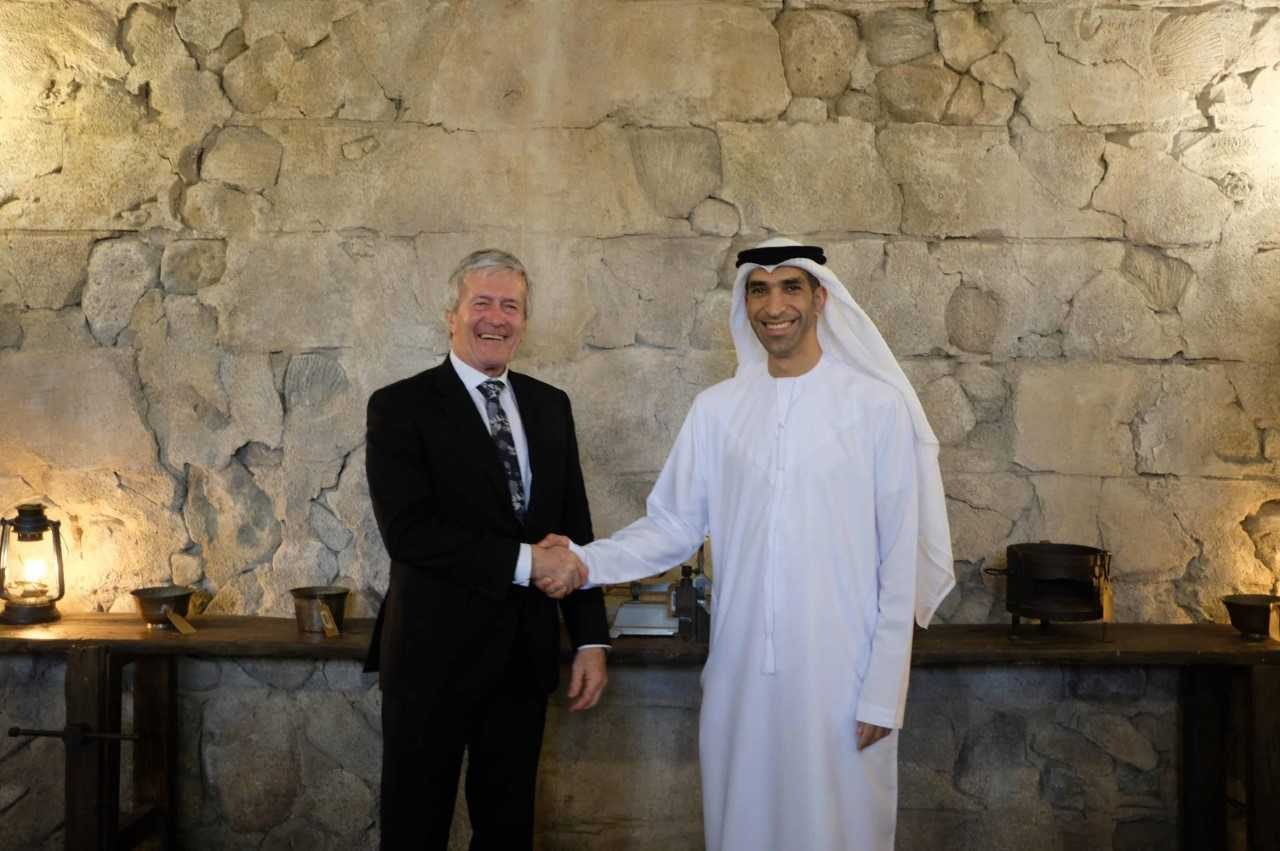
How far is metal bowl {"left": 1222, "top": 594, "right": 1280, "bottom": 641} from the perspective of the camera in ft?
11.7

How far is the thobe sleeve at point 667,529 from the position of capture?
304 cm

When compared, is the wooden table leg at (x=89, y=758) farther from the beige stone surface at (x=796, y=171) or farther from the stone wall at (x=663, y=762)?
the beige stone surface at (x=796, y=171)

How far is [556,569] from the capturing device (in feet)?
9.45

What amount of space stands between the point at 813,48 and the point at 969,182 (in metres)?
0.77

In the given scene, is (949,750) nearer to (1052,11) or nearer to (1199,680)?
(1199,680)

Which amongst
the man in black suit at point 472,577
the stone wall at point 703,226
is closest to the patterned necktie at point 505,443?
the man in black suit at point 472,577

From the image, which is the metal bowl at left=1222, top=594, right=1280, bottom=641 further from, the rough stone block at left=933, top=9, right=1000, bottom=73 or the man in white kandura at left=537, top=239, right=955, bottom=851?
the rough stone block at left=933, top=9, right=1000, bottom=73

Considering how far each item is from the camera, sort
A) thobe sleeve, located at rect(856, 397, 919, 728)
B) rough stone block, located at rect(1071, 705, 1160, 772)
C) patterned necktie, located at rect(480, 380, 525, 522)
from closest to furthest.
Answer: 1. thobe sleeve, located at rect(856, 397, 919, 728)
2. patterned necktie, located at rect(480, 380, 525, 522)
3. rough stone block, located at rect(1071, 705, 1160, 772)

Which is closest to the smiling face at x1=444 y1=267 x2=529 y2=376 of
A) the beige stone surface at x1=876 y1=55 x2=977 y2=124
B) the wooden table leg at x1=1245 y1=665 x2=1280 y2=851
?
the beige stone surface at x1=876 y1=55 x2=977 y2=124

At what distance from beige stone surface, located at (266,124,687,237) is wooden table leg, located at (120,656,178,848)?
187cm

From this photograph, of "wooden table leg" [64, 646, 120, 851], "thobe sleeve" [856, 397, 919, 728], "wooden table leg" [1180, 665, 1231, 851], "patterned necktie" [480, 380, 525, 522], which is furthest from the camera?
"wooden table leg" [1180, 665, 1231, 851]

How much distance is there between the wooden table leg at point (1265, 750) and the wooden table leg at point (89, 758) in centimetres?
381

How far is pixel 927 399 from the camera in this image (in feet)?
12.7

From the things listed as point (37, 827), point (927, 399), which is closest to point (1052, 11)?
point (927, 399)
